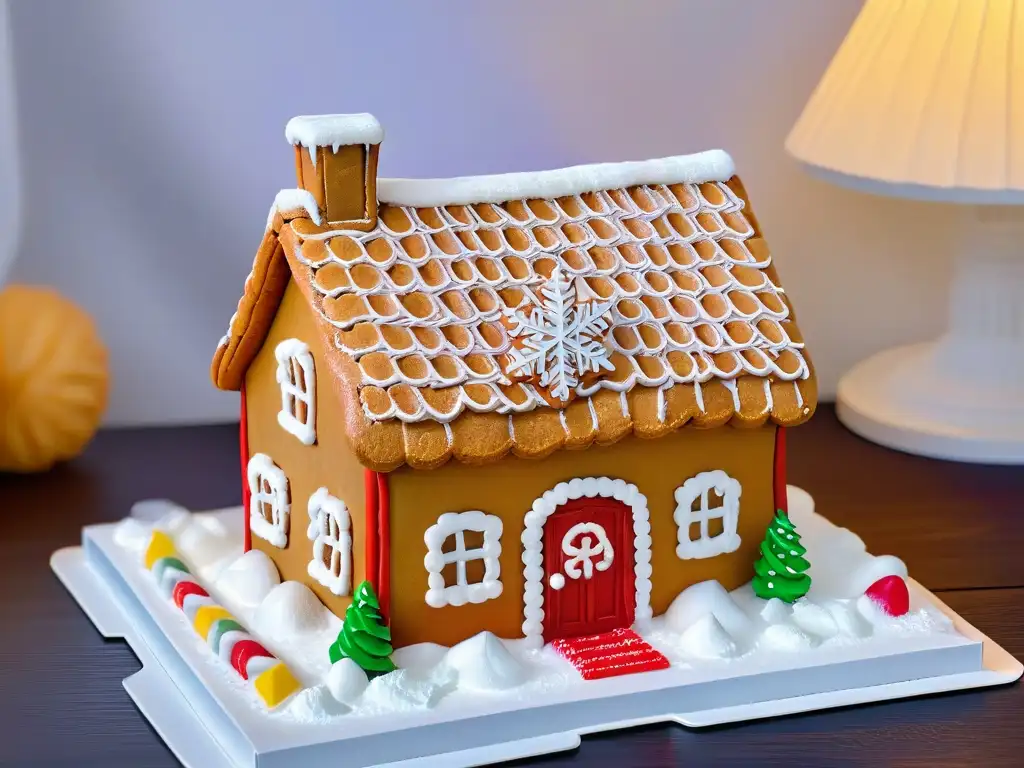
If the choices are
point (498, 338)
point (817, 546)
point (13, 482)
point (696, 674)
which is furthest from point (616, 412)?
point (13, 482)

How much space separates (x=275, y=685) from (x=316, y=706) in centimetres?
4

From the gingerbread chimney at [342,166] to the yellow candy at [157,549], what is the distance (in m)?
0.38

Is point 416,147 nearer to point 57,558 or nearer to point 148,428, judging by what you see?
point 148,428

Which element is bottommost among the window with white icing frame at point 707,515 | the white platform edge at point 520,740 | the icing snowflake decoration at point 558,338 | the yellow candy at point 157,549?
the white platform edge at point 520,740

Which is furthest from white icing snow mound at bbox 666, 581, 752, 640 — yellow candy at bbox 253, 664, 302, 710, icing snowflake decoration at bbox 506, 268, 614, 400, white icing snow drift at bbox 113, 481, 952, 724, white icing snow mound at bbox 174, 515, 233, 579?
white icing snow mound at bbox 174, 515, 233, 579

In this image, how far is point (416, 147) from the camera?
2070mm

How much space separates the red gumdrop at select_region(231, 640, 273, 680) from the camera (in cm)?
142

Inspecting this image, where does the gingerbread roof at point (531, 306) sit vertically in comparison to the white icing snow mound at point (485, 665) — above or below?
above

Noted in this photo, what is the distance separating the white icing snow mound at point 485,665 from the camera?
55.0 inches

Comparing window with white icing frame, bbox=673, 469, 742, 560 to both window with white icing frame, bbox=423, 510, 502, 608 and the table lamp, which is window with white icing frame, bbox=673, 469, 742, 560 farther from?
the table lamp

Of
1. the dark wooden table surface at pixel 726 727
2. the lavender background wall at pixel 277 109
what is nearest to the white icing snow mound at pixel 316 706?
the dark wooden table surface at pixel 726 727

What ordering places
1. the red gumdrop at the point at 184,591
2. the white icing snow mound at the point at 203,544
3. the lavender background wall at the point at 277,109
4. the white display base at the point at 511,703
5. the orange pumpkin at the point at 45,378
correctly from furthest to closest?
1. the lavender background wall at the point at 277,109
2. the orange pumpkin at the point at 45,378
3. the white icing snow mound at the point at 203,544
4. the red gumdrop at the point at 184,591
5. the white display base at the point at 511,703

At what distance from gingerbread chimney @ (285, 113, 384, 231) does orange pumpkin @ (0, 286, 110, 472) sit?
517mm

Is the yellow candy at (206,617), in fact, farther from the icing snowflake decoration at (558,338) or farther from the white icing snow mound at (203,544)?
the icing snowflake decoration at (558,338)
